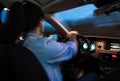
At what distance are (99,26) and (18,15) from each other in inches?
129

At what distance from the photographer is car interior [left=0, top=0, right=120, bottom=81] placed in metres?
2.59

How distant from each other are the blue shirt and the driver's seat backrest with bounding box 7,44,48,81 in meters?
0.08

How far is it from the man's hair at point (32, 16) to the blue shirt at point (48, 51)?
7 centimetres

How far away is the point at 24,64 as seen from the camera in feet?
8.52

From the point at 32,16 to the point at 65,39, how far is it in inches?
33.4

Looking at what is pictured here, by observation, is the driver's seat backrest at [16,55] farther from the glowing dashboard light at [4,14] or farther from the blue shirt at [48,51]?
the glowing dashboard light at [4,14]

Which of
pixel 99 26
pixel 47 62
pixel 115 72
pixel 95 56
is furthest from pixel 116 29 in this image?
pixel 47 62

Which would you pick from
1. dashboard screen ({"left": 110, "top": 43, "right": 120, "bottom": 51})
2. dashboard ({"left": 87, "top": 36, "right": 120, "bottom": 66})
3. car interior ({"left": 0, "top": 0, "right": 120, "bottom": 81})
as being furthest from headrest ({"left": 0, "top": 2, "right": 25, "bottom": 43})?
dashboard screen ({"left": 110, "top": 43, "right": 120, "bottom": 51})

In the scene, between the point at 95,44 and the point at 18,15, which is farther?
the point at 95,44

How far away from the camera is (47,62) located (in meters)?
2.73

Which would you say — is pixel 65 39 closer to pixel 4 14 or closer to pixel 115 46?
pixel 4 14

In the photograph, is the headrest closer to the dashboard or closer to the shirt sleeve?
the shirt sleeve

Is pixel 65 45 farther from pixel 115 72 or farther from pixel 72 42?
pixel 115 72

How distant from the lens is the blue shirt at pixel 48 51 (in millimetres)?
2697
